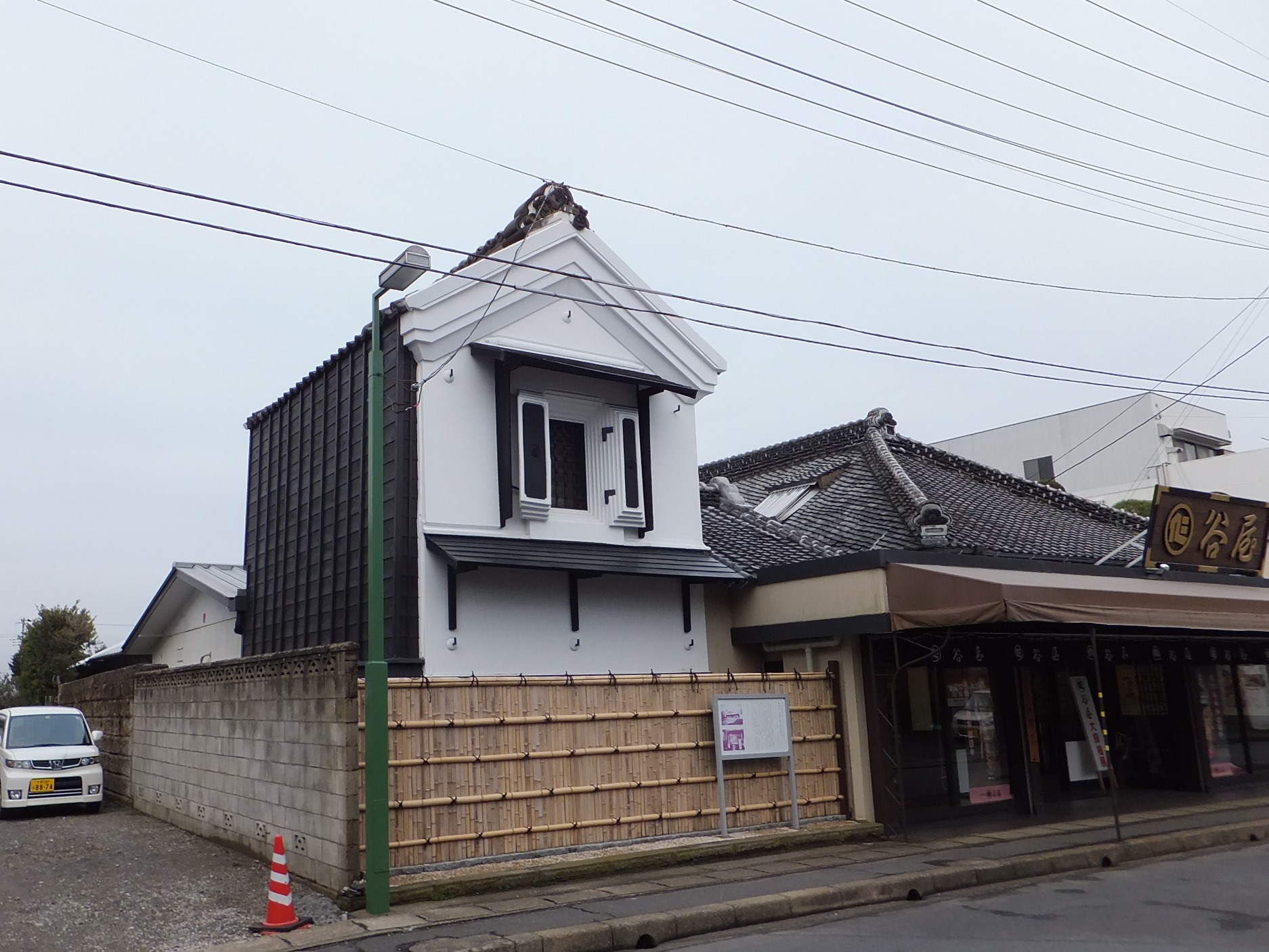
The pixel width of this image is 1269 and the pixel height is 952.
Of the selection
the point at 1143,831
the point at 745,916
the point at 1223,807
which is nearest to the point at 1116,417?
the point at 1223,807

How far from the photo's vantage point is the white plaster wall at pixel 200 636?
19.3 m

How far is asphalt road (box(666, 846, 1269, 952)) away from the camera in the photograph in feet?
26.8

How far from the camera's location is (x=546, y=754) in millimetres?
10867

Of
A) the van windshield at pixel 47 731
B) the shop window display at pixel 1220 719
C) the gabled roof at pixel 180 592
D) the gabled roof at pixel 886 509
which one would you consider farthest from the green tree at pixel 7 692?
the shop window display at pixel 1220 719

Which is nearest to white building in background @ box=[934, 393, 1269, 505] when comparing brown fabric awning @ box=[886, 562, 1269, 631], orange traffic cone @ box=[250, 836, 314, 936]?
brown fabric awning @ box=[886, 562, 1269, 631]

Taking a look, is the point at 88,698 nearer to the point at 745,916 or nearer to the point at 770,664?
the point at 770,664

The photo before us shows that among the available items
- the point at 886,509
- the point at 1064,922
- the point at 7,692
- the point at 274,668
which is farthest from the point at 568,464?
the point at 7,692

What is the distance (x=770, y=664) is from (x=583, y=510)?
3.75 metres

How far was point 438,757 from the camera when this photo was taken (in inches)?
400

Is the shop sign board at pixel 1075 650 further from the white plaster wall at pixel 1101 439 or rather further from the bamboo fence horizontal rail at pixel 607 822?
the white plaster wall at pixel 1101 439

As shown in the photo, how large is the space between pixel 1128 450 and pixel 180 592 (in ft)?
128

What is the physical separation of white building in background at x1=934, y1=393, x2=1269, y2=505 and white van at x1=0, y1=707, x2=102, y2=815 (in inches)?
1352

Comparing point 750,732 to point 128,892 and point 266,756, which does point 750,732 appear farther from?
point 128,892

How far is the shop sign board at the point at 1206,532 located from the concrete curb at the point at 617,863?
7.29m
